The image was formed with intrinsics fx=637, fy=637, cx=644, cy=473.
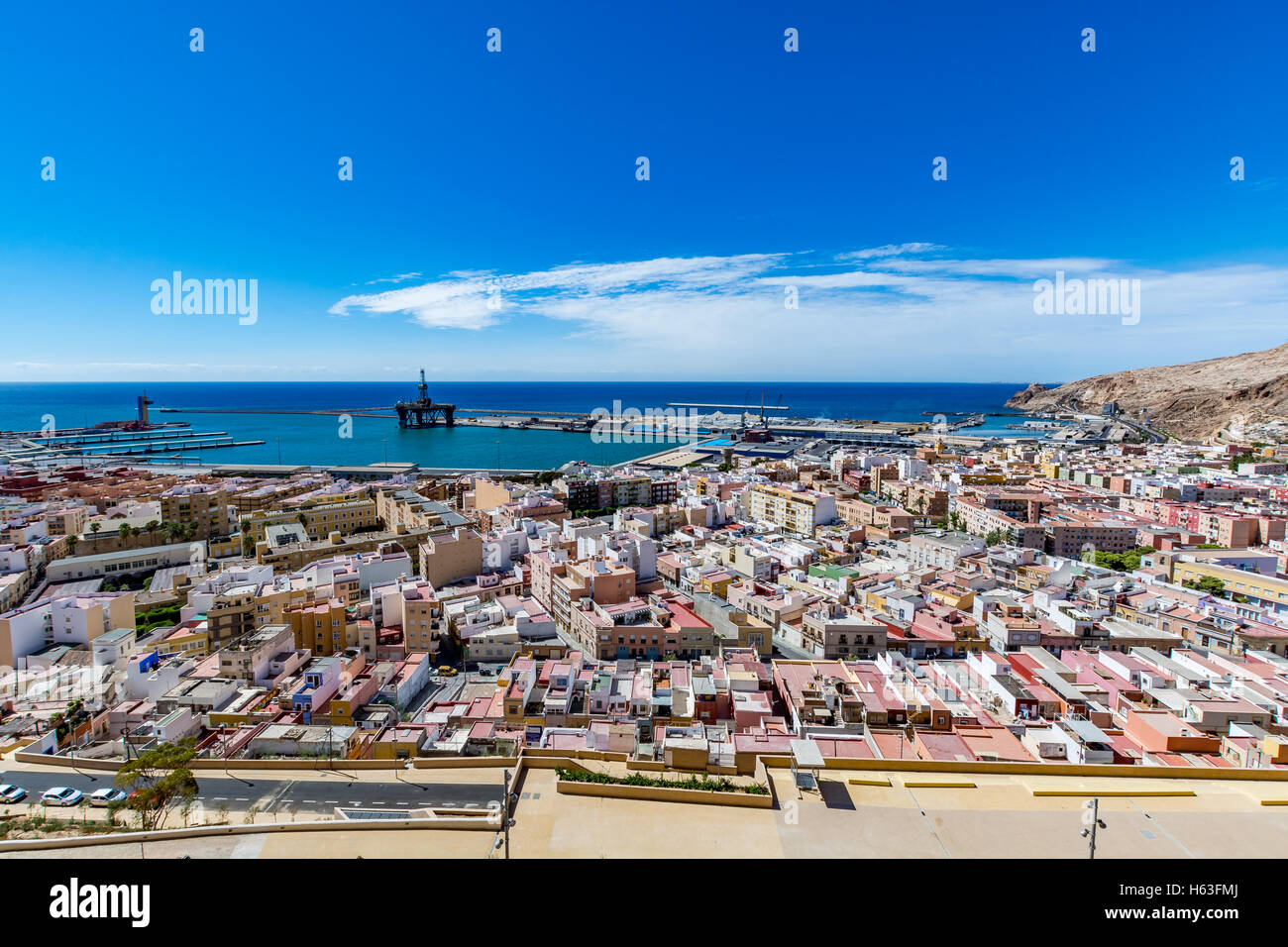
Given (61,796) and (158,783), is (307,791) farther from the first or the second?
(61,796)

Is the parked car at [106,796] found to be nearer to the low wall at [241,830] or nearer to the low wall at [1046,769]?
the low wall at [241,830]

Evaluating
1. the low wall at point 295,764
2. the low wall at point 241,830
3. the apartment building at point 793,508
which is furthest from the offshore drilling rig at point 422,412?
the low wall at point 241,830

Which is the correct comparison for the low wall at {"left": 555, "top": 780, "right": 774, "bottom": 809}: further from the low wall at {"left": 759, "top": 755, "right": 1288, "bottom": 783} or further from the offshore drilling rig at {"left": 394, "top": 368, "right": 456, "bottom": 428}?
the offshore drilling rig at {"left": 394, "top": 368, "right": 456, "bottom": 428}

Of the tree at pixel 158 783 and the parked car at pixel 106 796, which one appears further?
the parked car at pixel 106 796

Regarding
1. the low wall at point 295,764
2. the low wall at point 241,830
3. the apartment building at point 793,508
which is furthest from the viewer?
the apartment building at point 793,508

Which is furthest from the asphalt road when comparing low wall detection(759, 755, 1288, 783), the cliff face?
the cliff face

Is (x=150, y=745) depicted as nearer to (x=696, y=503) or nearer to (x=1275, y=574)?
(x=696, y=503)
